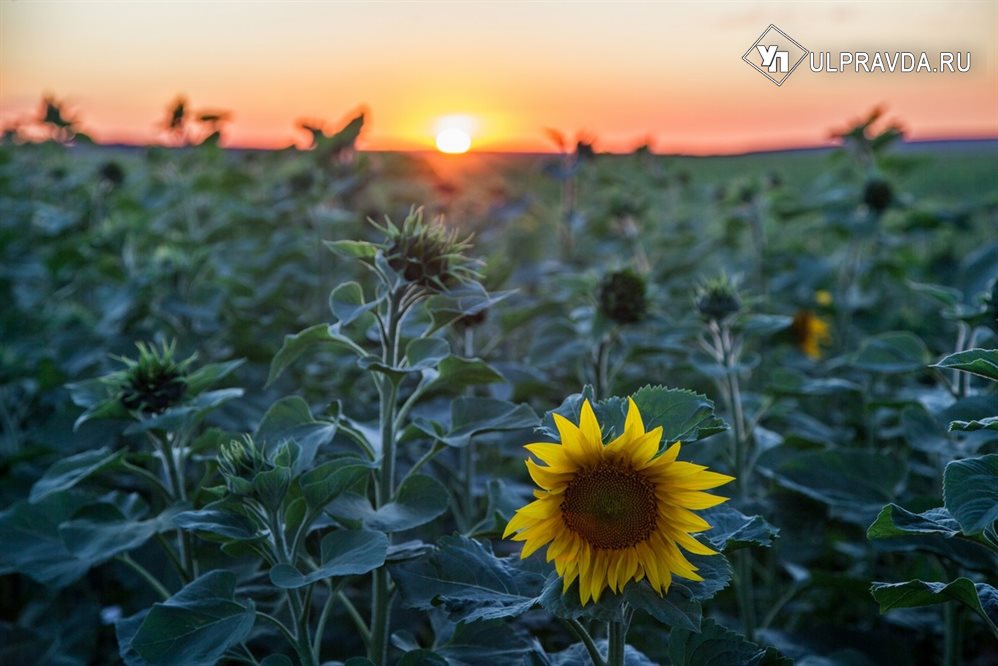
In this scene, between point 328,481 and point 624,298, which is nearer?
point 328,481

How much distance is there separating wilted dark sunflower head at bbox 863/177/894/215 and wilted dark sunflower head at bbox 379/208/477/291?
204cm

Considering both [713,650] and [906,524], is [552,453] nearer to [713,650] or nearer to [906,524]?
[713,650]

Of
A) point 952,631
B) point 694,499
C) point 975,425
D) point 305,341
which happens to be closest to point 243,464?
point 305,341

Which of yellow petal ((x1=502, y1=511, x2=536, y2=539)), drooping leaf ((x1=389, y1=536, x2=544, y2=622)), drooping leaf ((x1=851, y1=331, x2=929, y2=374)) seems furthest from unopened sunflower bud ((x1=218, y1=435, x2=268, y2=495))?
drooping leaf ((x1=851, y1=331, x2=929, y2=374))

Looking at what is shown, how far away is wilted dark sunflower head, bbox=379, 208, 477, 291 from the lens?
1.21 meters

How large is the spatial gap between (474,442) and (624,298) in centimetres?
53

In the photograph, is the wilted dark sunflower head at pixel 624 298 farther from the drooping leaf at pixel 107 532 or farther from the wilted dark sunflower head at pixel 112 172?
the wilted dark sunflower head at pixel 112 172

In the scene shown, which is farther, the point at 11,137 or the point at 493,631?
the point at 11,137

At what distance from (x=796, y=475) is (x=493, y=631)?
0.62 meters

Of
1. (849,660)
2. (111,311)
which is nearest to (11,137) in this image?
(111,311)

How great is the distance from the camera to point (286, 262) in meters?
3.04

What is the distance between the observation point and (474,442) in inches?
83.7

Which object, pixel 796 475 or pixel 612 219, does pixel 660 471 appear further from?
pixel 612 219

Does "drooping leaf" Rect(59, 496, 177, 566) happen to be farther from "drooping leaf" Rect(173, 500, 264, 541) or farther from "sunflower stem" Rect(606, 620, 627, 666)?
"sunflower stem" Rect(606, 620, 627, 666)
